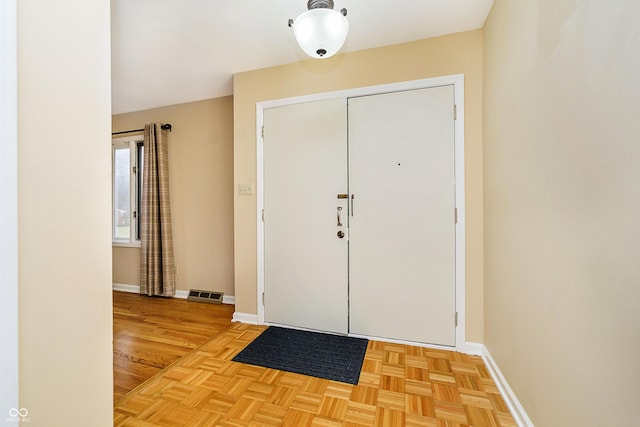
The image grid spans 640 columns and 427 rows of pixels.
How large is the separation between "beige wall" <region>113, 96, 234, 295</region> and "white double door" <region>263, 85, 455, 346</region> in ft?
3.13

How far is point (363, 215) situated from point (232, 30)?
1.79 metres

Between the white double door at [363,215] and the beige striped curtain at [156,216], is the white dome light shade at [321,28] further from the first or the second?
the beige striped curtain at [156,216]

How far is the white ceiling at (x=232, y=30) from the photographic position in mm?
1722

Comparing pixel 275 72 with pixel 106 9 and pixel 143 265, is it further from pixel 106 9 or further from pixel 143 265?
pixel 143 265

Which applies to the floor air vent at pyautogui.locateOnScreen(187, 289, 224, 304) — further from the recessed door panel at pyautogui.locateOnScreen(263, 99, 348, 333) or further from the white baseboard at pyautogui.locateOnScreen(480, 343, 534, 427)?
the white baseboard at pyautogui.locateOnScreen(480, 343, 534, 427)

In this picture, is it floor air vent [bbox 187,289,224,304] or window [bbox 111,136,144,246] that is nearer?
floor air vent [bbox 187,289,224,304]

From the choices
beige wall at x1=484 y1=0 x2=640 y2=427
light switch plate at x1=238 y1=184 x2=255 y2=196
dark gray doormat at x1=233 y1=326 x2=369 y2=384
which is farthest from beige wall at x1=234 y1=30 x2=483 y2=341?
dark gray doormat at x1=233 y1=326 x2=369 y2=384

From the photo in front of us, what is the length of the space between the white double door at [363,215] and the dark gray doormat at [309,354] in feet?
0.44

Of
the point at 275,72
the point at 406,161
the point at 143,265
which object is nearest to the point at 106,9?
the point at 275,72

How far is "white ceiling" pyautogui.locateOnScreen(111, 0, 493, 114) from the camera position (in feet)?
5.65

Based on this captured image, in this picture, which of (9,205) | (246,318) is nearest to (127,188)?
(246,318)

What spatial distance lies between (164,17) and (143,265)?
2.88 m

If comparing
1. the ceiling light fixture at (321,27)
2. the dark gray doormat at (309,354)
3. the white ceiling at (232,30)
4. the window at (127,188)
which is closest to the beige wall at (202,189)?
the window at (127,188)

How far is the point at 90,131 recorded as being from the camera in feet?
3.06
